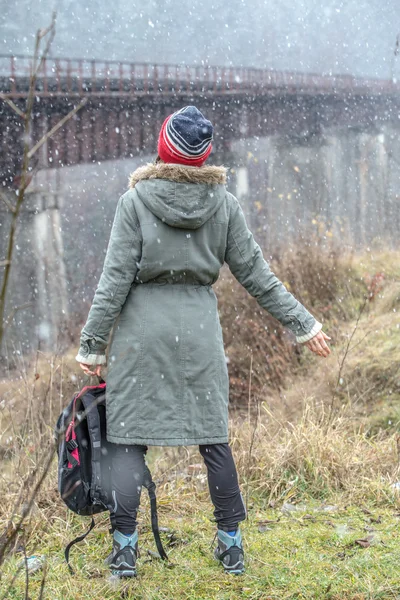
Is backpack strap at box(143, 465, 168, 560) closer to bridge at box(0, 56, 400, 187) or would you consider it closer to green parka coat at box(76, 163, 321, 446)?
green parka coat at box(76, 163, 321, 446)

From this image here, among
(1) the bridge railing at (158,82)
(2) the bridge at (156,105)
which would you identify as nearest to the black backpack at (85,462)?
(2) the bridge at (156,105)

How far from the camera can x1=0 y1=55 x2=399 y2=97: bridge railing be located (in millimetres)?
17969

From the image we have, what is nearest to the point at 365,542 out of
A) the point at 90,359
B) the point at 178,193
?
the point at 90,359

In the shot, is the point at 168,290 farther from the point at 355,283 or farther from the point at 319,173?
the point at 319,173

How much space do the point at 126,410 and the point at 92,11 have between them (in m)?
49.6

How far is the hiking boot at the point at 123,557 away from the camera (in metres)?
2.72

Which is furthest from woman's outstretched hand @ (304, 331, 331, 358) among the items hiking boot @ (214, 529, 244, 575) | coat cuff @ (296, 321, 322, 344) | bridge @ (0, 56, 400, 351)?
bridge @ (0, 56, 400, 351)

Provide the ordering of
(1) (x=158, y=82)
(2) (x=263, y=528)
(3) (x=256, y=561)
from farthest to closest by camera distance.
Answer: (1) (x=158, y=82), (2) (x=263, y=528), (3) (x=256, y=561)

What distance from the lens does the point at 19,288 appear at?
24.0 metres

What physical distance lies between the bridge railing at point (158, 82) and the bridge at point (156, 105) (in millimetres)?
36

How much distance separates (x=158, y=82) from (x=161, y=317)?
20.7 m

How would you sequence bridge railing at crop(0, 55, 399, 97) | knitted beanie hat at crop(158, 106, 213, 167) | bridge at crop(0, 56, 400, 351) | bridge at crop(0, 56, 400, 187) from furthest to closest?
bridge railing at crop(0, 55, 399, 97), bridge at crop(0, 56, 400, 351), bridge at crop(0, 56, 400, 187), knitted beanie hat at crop(158, 106, 213, 167)

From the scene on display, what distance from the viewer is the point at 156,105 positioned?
822 inches

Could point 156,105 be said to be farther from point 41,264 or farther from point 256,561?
point 256,561
